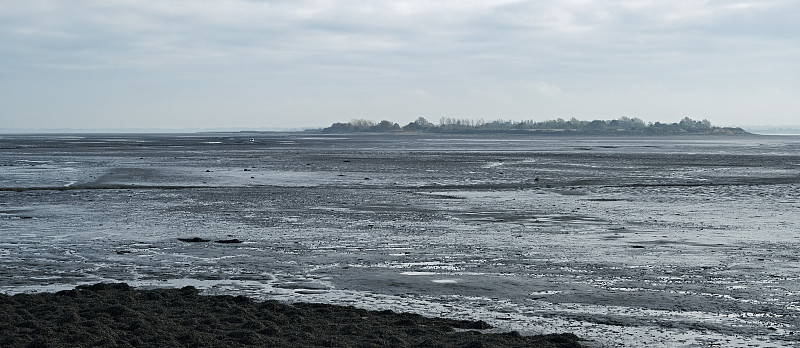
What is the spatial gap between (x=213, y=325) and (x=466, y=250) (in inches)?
305

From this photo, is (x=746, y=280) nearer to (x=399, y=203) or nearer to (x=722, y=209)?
(x=722, y=209)

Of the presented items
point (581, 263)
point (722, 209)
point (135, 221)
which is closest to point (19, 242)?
point (135, 221)

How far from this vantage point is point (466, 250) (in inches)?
691

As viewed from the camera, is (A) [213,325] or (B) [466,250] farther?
(B) [466,250]

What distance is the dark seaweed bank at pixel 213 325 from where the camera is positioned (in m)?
9.83

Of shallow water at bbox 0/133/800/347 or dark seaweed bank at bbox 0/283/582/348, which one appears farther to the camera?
shallow water at bbox 0/133/800/347

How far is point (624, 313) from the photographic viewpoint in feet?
38.0

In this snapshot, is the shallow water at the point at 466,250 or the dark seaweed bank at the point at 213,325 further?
the shallow water at the point at 466,250

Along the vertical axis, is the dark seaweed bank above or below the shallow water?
above

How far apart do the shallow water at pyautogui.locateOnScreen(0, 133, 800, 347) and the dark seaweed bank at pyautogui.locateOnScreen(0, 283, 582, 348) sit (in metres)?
0.80

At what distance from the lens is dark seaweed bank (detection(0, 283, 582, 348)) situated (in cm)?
983

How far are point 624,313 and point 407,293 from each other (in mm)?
3155

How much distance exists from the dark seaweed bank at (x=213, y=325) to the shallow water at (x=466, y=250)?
0.80 meters

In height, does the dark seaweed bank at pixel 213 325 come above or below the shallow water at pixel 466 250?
above
